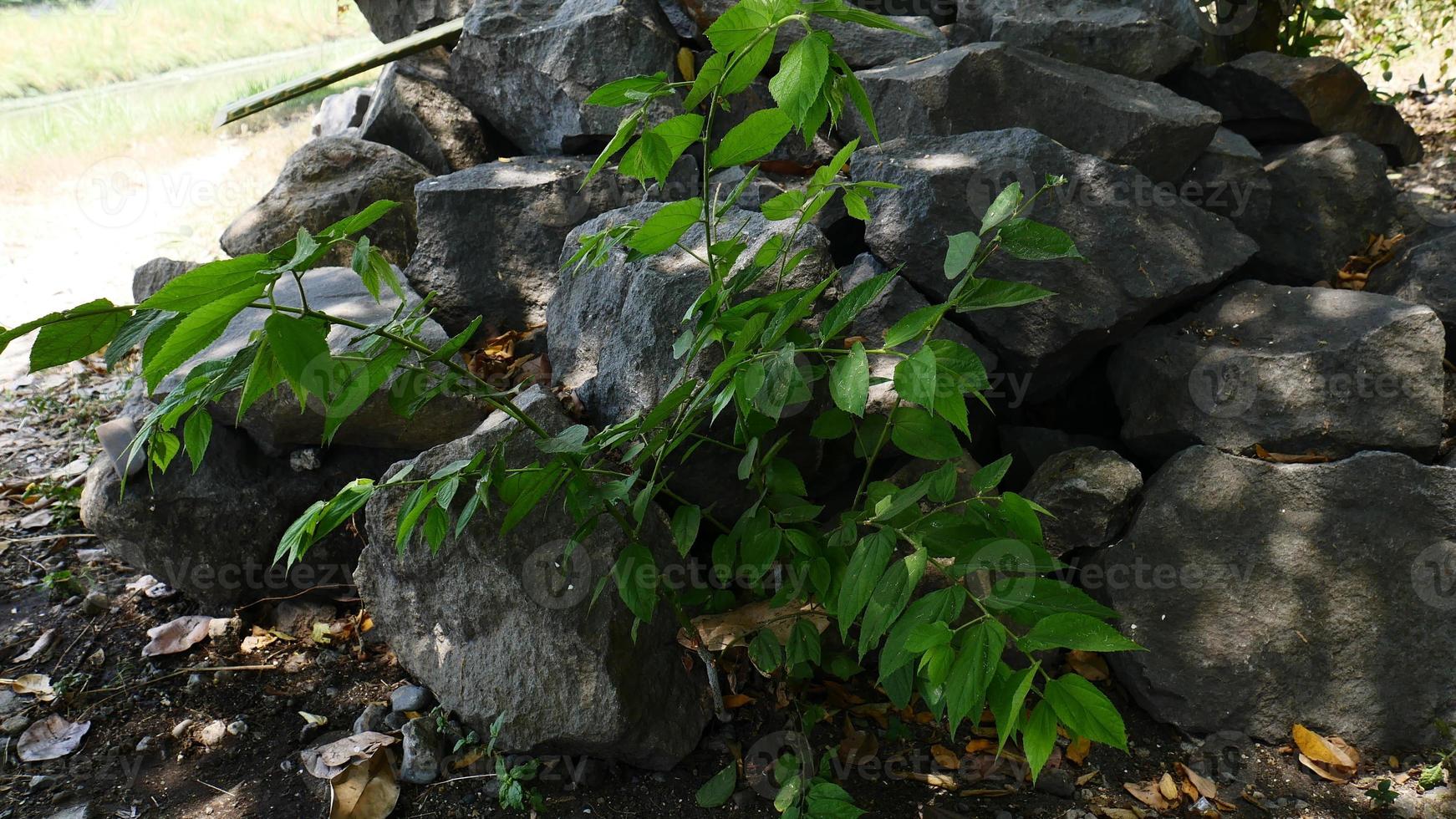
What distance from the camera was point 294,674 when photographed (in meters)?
2.52

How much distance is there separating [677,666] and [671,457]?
0.48m

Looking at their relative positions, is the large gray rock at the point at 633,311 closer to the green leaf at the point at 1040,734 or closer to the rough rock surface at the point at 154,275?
the green leaf at the point at 1040,734

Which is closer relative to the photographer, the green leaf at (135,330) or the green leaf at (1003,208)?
the green leaf at (135,330)

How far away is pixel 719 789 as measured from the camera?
6.70 feet

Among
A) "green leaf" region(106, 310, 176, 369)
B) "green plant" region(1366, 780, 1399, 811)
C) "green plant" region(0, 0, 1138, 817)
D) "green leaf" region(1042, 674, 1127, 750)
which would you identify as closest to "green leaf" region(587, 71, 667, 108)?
"green plant" region(0, 0, 1138, 817)

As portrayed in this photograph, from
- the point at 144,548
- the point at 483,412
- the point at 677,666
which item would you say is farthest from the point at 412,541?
the point at 144,548

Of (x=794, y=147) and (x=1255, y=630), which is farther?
(x=794, y=147)

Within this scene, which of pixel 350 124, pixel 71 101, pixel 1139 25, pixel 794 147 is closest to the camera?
pixel 794 147

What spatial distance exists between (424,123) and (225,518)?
176 centimetres

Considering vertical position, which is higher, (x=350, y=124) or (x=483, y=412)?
(x=350, y=124)

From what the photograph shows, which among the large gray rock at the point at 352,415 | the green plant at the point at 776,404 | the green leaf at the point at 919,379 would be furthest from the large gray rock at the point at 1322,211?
the large gray rock at the point at 352,415

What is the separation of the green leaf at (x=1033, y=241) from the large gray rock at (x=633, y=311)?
2.59 ft

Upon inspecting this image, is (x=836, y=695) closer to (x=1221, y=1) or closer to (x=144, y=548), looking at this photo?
(x=144, y=548)

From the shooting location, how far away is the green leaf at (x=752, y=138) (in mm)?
1412
